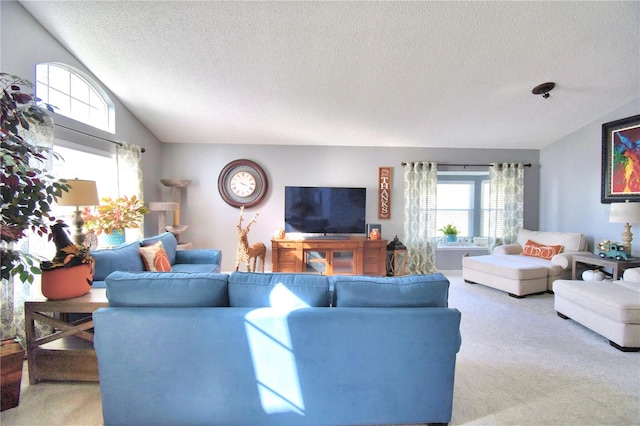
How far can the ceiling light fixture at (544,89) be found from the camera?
3.21m

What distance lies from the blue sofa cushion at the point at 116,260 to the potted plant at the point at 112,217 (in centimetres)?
55

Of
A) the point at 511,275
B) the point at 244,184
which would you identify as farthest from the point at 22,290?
the point at 511,275

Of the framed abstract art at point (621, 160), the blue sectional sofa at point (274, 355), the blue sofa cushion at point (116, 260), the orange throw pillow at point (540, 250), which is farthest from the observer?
the orange throw pillow at point (540, 250)

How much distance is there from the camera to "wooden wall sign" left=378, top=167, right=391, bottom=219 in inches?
193

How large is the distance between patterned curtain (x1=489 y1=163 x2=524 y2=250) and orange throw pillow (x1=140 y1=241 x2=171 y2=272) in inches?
204

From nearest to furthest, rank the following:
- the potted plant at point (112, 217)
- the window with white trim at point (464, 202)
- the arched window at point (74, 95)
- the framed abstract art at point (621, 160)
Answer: the arched window at point (74, 95) < the potted plant at point (112, 217) < the framed abstract art at point (621, 160) < the window with white trim at point (464, 202)

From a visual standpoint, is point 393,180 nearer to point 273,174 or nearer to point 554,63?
point 273,174

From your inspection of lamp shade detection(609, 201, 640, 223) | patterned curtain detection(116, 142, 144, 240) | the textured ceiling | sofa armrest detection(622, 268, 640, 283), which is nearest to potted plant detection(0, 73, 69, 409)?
the textured ceiling

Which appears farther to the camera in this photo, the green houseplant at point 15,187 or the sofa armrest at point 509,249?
the sofa armrest at point 509,249

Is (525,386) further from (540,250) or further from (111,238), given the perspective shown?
(111,238)

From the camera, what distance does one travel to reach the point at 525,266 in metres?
3.74

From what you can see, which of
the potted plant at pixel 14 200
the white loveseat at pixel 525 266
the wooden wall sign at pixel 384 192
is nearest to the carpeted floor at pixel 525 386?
the potted plant at pixel 14 200

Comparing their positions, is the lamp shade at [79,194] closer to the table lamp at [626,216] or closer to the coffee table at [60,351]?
the coffee table at [60,351]

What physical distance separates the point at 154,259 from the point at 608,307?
4.38 metres
